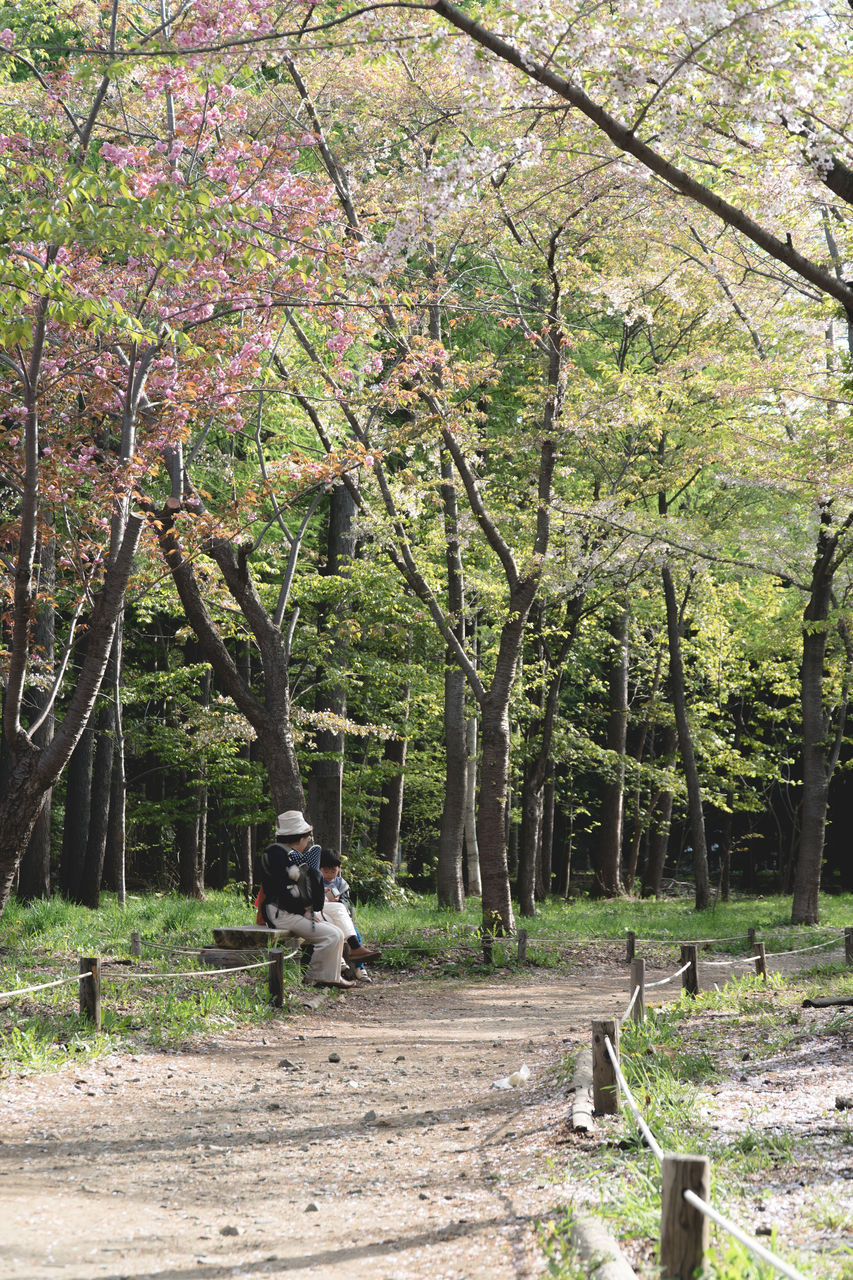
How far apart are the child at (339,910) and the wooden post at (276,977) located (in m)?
1.23

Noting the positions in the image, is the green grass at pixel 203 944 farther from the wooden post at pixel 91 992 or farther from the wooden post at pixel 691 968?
the wooden post at pixel 691 968

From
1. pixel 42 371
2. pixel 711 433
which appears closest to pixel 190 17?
pixel 42 371

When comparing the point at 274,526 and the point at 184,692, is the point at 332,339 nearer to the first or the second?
the point at 274,526

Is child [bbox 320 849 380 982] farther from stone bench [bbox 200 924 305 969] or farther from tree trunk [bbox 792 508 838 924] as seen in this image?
tree trunk [bbox 792 508 838 924]

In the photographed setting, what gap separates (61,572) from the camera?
14.2 meters

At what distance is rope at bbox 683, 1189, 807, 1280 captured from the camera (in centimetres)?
232

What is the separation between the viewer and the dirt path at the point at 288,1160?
143 inches

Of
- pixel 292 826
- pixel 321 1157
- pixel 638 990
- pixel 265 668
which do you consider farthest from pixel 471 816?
pixel 321 1157

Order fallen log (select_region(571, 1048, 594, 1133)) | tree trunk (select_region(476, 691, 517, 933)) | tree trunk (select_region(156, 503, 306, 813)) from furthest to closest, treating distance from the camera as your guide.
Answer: tree trunk (select_region(476, 691, 517, 933)) → tree trunk (select_region(156, 503, 306, 813)) → fallen log (select_region(571, 1048, 594, 1133))

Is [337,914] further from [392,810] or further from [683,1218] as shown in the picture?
[392,810]

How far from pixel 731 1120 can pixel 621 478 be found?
12.9 metres

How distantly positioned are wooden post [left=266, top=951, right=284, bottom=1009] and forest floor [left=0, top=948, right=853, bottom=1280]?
38 cm

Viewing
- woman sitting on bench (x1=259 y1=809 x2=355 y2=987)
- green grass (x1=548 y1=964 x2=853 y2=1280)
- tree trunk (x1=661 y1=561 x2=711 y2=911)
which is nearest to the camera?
green grass (x1=548 y1=964 x2=853 y2=1280)

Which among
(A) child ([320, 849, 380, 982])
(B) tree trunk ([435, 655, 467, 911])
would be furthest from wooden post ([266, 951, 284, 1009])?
(B) tree trunk ([435, 655, 467, 911])
